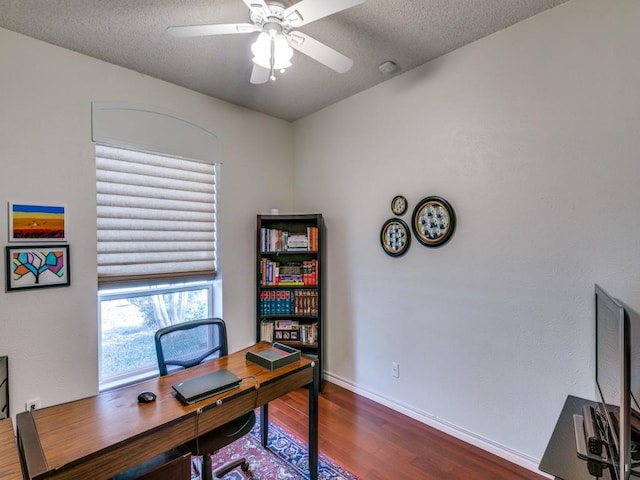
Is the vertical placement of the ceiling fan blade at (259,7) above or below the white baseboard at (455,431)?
above

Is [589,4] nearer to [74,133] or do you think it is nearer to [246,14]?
[246,14]

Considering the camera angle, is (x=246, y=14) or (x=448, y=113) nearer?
(x=246, y=14)

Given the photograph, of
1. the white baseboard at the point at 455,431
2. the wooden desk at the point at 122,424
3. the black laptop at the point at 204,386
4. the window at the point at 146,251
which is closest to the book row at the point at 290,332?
the white baseboard at the point at 455,431

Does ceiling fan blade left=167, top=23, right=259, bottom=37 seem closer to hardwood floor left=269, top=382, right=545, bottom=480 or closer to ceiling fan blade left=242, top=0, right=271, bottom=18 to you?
ceiling fan blade left=242, top=0, right=271, bottom=18

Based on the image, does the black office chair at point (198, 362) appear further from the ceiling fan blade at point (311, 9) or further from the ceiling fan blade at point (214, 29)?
the ceiling fan blade at point (311, 9)

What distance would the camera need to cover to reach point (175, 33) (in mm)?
1644

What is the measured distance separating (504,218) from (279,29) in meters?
1.79

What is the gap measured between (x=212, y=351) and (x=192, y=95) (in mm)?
2226

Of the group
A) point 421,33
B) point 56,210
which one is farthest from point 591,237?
point 56,210

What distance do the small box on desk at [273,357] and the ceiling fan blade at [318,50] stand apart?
174cm

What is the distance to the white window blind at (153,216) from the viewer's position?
244 centimetres

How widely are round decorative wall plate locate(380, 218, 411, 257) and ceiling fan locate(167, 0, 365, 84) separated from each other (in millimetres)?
1305

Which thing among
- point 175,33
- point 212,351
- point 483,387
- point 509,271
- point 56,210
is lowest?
point 483,387

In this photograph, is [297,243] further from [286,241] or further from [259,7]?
[259,7]
